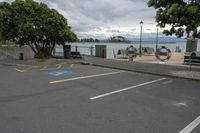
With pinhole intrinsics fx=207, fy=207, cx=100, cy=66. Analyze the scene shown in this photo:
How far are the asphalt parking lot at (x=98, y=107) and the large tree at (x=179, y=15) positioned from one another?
119 inches

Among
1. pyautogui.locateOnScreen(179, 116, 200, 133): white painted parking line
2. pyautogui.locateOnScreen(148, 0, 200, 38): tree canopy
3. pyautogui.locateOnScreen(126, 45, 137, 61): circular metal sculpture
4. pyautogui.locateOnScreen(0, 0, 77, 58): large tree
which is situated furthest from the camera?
pyautogui.locateOnScreen(126, 45, 137, 61): circular metal sculpture

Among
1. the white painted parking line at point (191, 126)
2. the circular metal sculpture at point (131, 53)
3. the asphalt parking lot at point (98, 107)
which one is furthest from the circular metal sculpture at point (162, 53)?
the white painted parking line at point (191, 126)

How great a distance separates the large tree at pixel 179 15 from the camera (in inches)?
360

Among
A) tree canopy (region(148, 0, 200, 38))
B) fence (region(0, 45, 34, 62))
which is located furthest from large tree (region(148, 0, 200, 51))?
fence (region(0, 45, 34, 62))

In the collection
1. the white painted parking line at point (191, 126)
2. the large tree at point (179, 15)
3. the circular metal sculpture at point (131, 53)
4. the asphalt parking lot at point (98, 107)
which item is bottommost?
the white painted parking line at point (191, 126)

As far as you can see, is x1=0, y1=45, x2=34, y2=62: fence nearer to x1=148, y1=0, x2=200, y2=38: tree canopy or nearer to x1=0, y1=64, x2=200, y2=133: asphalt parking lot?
x1=0, y1=64, x2=200, y2=133: asphalt parking lot

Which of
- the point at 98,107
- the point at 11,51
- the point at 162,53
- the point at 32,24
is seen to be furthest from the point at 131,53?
the point at 98,107

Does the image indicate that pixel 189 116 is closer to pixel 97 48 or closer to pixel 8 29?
pixel 8 29

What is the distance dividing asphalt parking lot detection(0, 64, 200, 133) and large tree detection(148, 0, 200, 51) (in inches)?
119

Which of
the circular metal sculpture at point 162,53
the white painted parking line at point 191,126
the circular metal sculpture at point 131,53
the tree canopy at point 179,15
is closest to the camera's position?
the white painted parking line at point 191,126

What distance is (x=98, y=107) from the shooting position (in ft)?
17.3

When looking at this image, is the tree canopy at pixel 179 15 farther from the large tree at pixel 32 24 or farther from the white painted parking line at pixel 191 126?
the large tree at pixel 32 24

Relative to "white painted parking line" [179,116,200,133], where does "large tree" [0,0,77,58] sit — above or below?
above

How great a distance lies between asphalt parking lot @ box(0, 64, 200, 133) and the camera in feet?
13.3
